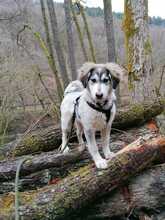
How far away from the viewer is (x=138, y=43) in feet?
24.9

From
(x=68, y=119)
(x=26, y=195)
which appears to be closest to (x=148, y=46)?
(x=68, y=119)

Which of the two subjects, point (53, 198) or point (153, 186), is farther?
point (153, 186)

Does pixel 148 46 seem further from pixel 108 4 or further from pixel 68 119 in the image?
pixel 108 4

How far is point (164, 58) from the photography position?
1572cm

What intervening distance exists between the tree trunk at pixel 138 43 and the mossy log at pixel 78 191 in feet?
9.52

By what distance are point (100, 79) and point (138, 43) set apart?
3.60 metres

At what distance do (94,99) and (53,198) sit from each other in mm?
1284

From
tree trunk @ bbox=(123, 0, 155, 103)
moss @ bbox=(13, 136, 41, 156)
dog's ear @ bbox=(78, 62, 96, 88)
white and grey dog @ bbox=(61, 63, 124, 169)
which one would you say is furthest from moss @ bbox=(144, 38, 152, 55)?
dog's ear @ bbox=(78, 62, 96, 88)

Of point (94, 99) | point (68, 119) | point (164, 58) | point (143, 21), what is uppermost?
point (143, 21)

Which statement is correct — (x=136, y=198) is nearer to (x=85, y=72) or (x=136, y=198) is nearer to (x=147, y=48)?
(x=85, y=72)

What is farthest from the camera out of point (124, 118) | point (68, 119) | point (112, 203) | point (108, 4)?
point (108, 4)

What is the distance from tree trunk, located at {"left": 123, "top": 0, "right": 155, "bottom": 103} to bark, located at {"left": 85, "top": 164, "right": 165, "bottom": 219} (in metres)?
2.99

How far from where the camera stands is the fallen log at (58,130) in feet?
21.6

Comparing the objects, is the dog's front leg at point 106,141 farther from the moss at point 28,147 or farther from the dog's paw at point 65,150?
the moss at point 28,147
